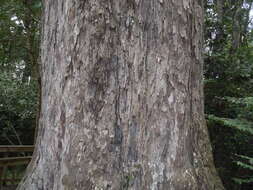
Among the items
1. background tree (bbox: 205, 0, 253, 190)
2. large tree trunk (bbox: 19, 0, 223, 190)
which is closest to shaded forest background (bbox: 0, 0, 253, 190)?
background tree (bbox: 205, 0, 253, 190)

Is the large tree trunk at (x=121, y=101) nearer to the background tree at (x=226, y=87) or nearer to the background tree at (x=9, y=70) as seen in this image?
the background tree at (x=226, y=87)

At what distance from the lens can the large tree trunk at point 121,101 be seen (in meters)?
2.17

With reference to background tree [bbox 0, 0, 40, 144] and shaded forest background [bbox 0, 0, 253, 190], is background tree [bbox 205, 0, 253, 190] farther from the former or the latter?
background tree [bbox 0, 0, 40, 144]

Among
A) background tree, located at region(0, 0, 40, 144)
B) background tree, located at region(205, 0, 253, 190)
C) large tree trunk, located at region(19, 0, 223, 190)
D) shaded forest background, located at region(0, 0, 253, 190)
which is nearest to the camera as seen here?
large tree trunk, located at region(19, 0, 223, 190)

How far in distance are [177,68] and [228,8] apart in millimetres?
8050

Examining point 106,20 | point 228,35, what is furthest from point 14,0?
point 106,20

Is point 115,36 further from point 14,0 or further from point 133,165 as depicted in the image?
point 14,0

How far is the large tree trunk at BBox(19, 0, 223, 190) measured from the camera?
7.12 feet

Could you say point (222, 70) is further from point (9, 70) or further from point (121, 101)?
point (9, 70)

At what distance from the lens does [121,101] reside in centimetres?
218

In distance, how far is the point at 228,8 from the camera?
31.5ft

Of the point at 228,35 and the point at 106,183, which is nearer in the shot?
the point at 106,183

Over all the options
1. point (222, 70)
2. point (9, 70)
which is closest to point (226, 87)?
point (222, 70)

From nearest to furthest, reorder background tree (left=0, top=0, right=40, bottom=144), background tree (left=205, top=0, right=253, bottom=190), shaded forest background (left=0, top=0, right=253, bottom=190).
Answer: shaded forest background (left=0, top=0, right=253, bottom=190) < background tree (left=205, top=0, right=253, bottom=190) < background tree (left=0, top=0, right=40, bottom=144)
